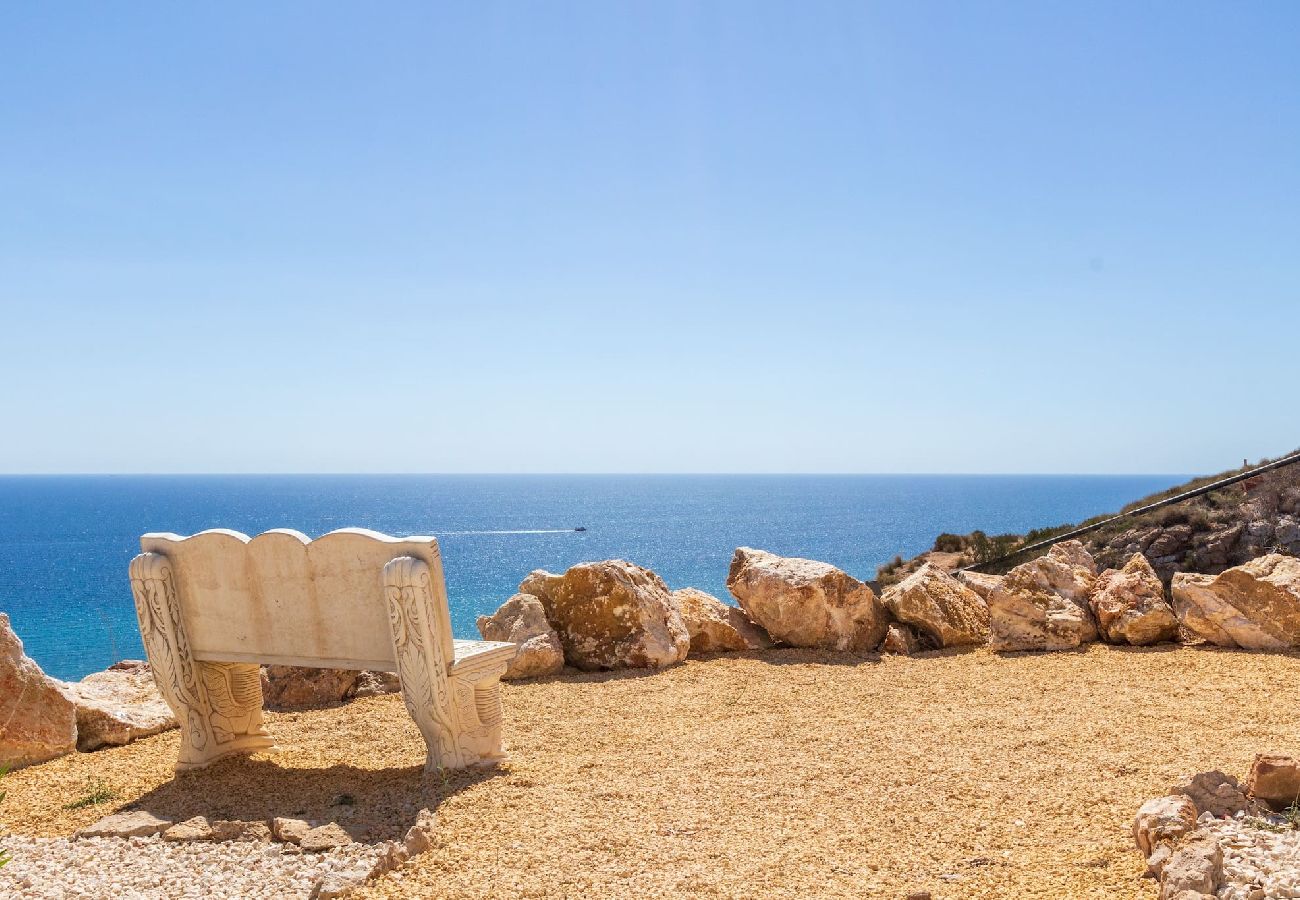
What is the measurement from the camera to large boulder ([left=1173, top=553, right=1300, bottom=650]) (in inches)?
362

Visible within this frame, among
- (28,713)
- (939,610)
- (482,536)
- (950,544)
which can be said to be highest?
(28,713)

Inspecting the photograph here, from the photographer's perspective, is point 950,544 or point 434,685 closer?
point 434,685

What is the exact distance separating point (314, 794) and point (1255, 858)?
5639 millimetres

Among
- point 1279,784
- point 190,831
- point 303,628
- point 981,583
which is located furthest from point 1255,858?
point 981,583

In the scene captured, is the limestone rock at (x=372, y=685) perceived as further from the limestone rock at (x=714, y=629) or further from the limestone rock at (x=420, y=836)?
the limestone rock at (x=420, y=836)

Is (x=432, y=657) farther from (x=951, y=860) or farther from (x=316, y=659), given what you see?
(x=951, y=860)

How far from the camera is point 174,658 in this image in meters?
6.82

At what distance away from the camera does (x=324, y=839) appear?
5184 mm

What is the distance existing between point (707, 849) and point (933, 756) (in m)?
2.30

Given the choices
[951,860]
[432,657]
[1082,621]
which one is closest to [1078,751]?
[951,860]

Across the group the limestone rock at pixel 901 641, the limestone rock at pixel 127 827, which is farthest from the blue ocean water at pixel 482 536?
the limestone rock at pixel 901 641

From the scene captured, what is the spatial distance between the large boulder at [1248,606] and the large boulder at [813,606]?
3318 millimetres

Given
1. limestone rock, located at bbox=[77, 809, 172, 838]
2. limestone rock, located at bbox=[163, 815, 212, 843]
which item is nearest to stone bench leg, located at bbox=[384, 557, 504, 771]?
limestone rock, located at bbox=[163, 815, 212, 843]

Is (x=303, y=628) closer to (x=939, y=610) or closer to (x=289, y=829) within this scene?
(x=289, y=829)
